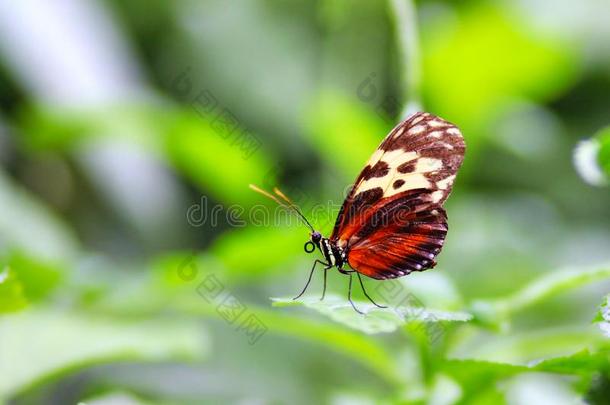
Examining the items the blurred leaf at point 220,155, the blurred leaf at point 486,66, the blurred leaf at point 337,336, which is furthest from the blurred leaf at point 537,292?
the blurred leaf at point 486,66

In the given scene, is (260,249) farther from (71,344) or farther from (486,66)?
(486,66)

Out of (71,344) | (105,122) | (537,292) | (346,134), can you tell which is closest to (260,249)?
(71,344)

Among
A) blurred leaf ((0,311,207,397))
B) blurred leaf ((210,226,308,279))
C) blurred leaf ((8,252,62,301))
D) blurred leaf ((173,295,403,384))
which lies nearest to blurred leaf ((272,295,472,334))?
blurred leaf ((173,295,403,384))

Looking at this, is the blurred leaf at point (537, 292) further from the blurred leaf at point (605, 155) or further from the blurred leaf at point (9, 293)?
the blurred leaf at point (9, 293)

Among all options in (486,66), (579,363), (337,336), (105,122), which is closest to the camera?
(579,363)

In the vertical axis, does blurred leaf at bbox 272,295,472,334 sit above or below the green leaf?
below

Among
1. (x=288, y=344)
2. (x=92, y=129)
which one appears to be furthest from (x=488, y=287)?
(x=92, y=129)

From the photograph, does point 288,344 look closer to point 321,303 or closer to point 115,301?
point 115,301

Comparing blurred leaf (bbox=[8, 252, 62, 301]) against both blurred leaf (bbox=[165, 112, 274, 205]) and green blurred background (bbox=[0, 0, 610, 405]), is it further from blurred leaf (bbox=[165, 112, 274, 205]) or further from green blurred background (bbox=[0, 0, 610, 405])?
blurred leaf (bbox=[165, 112, 274, 205])
